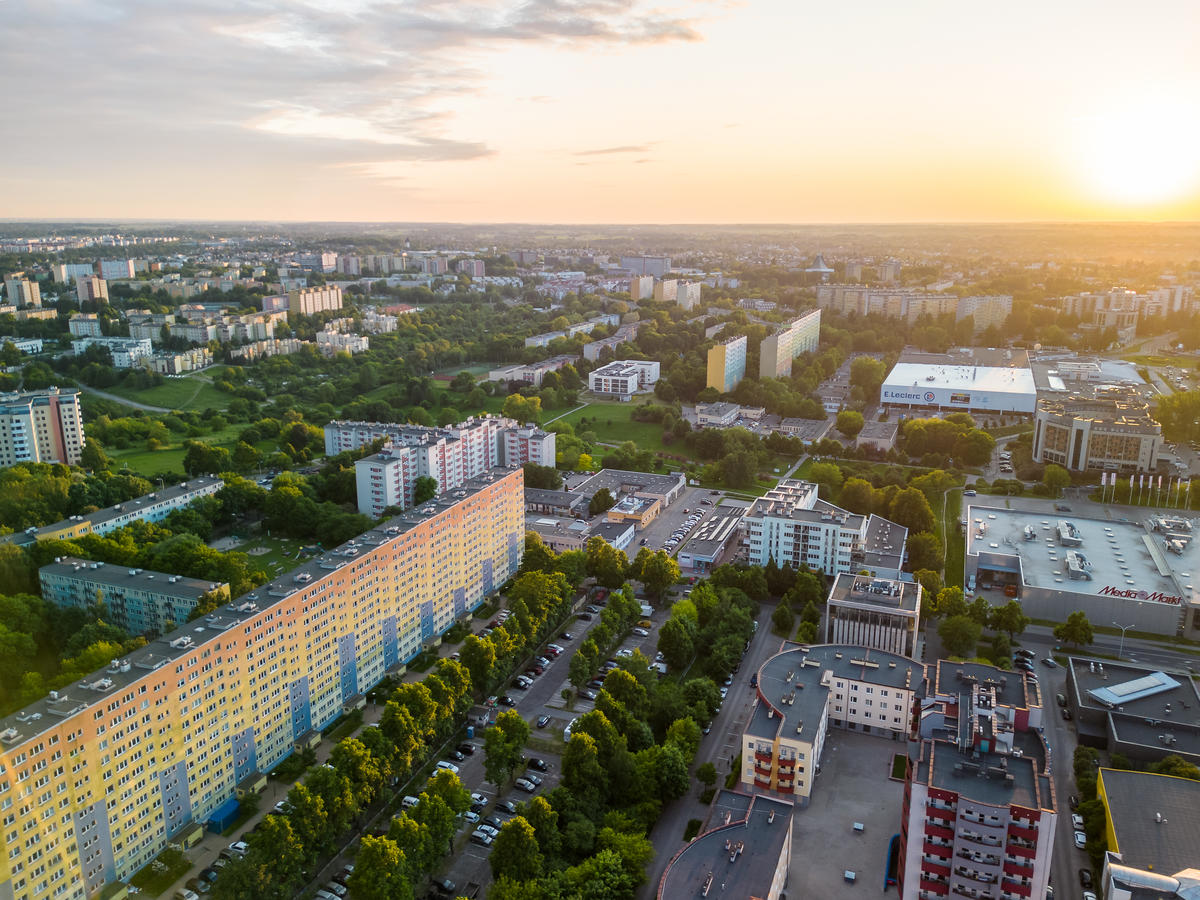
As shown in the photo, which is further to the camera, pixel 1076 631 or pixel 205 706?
pixel 1076 631

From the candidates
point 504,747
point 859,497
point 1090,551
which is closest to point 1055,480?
point 1090,551

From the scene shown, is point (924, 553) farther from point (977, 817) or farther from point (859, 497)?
point (977, 817)

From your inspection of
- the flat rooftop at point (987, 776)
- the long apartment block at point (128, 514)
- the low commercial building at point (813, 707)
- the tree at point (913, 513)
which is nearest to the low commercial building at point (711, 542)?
the tree at point (913, 513)

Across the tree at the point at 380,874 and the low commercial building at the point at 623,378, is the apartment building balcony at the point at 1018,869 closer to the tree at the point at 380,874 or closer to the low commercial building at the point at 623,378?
the tree at the point at 380,874

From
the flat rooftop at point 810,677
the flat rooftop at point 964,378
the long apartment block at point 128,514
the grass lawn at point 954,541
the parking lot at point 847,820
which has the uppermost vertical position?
the flat rooftop at point 964,378

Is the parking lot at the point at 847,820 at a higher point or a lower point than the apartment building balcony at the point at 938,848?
lower
